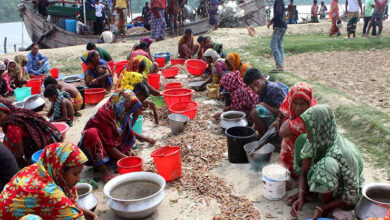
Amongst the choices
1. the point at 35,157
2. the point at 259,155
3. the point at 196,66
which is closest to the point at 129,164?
the point at 35,157

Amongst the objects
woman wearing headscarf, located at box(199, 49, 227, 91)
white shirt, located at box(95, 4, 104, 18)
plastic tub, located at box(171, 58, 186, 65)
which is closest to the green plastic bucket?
woman wearing headscarf, located at box(199, 49, 227, 91)

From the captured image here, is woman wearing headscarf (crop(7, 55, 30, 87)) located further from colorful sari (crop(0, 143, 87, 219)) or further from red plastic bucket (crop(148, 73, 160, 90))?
colorful sari (crop(0, 143, 87, 219))

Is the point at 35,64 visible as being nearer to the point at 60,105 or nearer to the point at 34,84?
the point at 34,84

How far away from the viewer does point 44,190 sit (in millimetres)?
2146

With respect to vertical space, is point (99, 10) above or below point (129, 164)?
above

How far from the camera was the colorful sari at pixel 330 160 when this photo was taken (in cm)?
262

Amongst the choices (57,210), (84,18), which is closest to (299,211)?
(57,210)

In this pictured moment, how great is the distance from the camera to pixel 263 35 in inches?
541

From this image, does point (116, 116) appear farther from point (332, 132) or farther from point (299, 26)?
point (299, 26)

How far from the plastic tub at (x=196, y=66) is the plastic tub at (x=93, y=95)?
6.93 feet

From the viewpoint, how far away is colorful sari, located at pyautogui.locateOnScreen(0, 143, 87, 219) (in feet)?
7.00

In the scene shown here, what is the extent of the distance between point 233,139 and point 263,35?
10.8 m

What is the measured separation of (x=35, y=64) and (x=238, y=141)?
7029mm

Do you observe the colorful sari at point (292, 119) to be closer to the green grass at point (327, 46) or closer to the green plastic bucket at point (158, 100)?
the green plastic bucket at point (158, 100)
